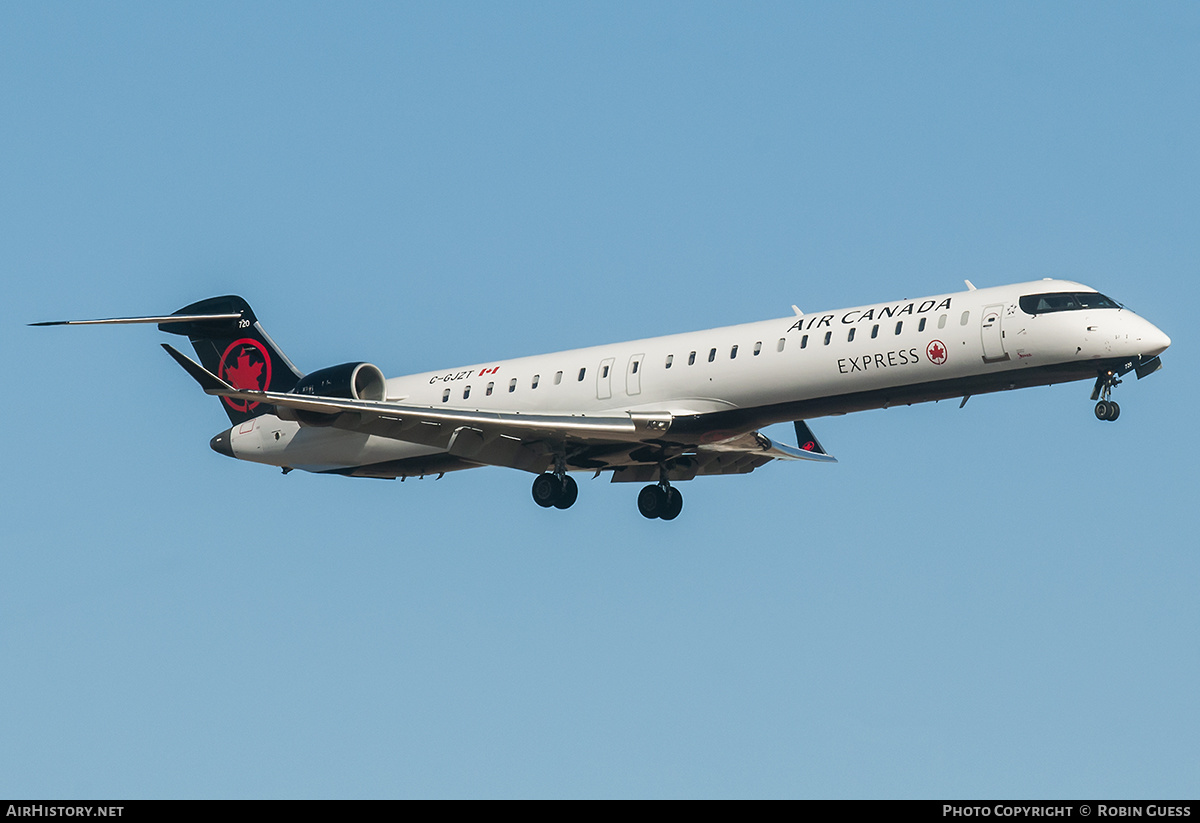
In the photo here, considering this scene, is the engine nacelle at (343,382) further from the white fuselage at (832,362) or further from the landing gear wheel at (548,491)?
the landing gear wheel at (548,491)

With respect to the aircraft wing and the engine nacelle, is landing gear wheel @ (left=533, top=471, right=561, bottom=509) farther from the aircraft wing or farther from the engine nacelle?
the engine nacelle

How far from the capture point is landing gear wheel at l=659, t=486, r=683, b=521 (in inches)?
1205

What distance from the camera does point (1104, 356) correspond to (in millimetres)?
24531

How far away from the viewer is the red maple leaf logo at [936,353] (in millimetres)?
25344

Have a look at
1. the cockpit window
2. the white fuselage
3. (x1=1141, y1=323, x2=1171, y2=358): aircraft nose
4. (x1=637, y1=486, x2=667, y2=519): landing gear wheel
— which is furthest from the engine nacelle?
(x1=1141, y1=323, x2=1171, y2=358): aircraft nose

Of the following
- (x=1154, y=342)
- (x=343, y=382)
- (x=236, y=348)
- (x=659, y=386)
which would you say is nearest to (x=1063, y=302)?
(x=1154, y=342)

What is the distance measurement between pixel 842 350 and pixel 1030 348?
2.99 metres

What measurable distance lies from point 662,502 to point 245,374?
31.6 feet

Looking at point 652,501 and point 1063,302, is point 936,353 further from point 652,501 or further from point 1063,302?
point 652,501
